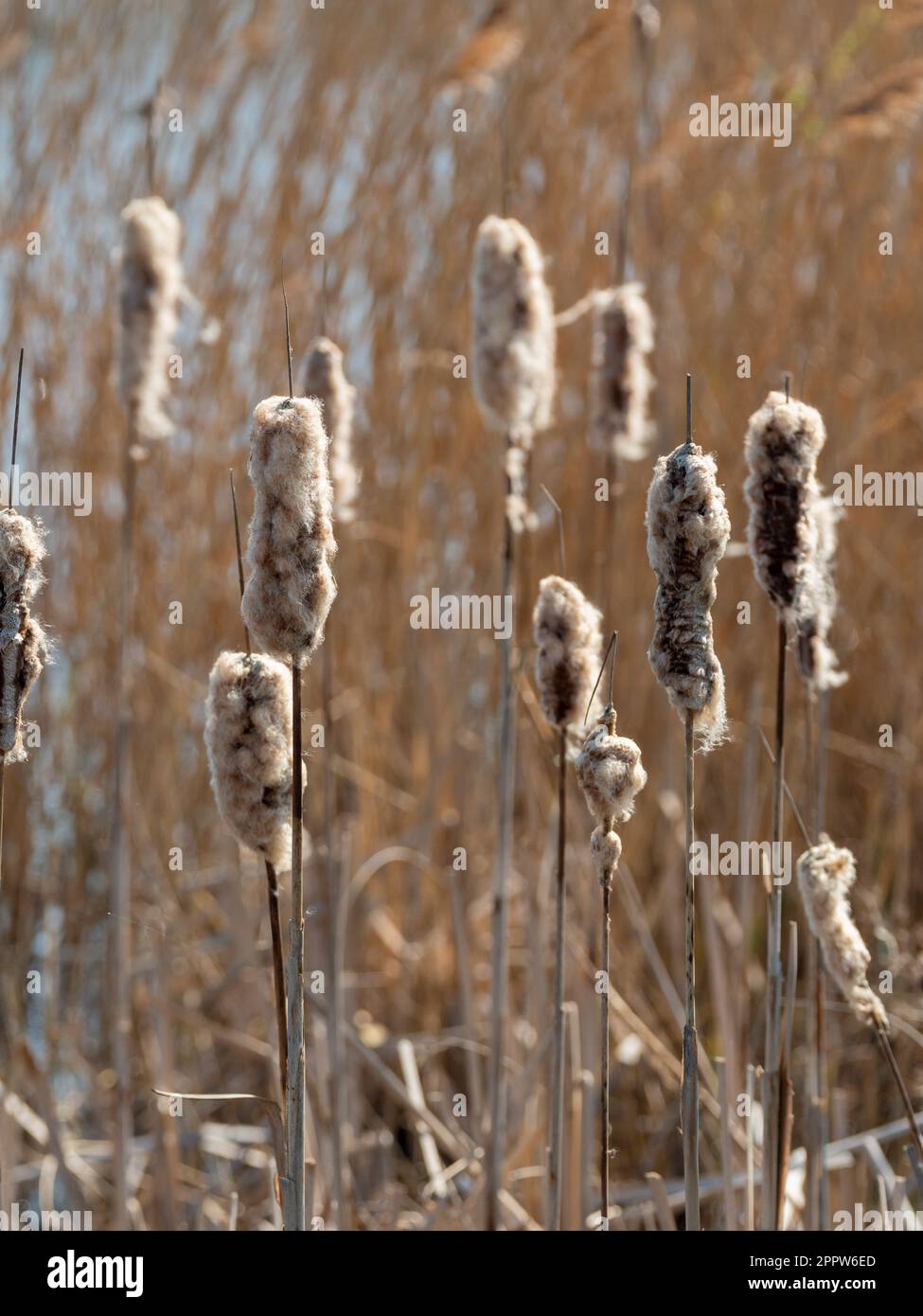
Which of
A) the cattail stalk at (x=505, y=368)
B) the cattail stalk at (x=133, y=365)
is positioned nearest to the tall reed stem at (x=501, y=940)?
the cattail stalk at (x=505, y=368)

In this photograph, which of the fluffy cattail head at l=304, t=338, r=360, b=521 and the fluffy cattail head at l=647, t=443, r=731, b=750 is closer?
the fluffy cattail head at l=647, t=443, r=731, b=750

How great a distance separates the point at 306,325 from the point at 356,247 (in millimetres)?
157

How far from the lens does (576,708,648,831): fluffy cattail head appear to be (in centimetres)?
72

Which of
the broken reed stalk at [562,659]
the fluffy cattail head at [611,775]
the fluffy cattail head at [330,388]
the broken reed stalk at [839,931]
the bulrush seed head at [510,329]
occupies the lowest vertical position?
the broken reed stalk at [839,931]

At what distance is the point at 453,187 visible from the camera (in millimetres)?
2297

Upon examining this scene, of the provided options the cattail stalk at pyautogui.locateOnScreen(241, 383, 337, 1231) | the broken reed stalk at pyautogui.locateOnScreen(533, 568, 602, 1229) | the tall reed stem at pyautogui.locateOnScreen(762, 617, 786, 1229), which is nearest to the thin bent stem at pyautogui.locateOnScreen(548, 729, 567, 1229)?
the broken reed stalk at pyautogui.locateOnScreen(533, 568, 602, 1229)

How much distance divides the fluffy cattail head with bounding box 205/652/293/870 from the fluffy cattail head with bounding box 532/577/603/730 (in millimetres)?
182

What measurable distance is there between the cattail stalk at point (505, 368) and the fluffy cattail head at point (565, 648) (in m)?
0.29

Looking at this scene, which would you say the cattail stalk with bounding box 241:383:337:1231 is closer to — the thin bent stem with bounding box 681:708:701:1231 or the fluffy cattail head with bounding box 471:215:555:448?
the thin bent stem with bounding box 681:708:701:1231

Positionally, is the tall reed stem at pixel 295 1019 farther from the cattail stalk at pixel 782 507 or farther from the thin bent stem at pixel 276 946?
the cattail stalk at pixel 782 507

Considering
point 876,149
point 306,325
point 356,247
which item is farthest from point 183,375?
point 876,149

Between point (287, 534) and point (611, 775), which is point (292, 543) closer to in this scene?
point (287, 534)

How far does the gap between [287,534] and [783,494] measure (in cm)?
30

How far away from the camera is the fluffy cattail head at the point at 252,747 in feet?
2.45
